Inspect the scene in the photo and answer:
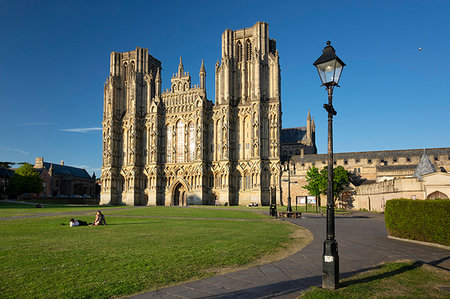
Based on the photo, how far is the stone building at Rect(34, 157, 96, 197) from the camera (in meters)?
99.9

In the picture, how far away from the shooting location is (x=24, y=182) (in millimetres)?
79375

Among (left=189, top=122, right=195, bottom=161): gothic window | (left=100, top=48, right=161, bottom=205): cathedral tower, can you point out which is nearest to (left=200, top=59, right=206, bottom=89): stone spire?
(left=189, top=122, right=195, bottom=161): gothic window

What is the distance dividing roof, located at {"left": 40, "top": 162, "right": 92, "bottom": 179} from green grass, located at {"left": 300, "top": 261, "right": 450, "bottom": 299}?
110 metres

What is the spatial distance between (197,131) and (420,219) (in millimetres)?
57488

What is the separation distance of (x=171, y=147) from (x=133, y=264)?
6488 centimetres

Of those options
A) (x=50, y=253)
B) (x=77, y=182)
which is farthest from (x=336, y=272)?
(x=77, y=182)

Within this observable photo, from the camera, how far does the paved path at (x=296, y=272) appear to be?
7030 mm

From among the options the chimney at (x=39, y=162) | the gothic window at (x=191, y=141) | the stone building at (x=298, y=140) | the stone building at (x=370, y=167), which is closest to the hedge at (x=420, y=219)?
the stone building at (x=370, y=167)

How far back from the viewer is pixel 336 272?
7.52 metres

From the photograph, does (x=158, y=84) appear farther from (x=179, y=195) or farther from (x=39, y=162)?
(x=39, y=162)

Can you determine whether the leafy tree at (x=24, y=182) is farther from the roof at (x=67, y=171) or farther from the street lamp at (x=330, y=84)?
the street lamp at (x=330, y=84)

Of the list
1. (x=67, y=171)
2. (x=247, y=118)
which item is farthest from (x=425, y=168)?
(x=67, y=171)

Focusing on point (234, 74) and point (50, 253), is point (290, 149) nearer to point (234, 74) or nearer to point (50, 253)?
point (234, 74)

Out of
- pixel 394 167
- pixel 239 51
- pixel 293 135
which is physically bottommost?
pixel 394 167
